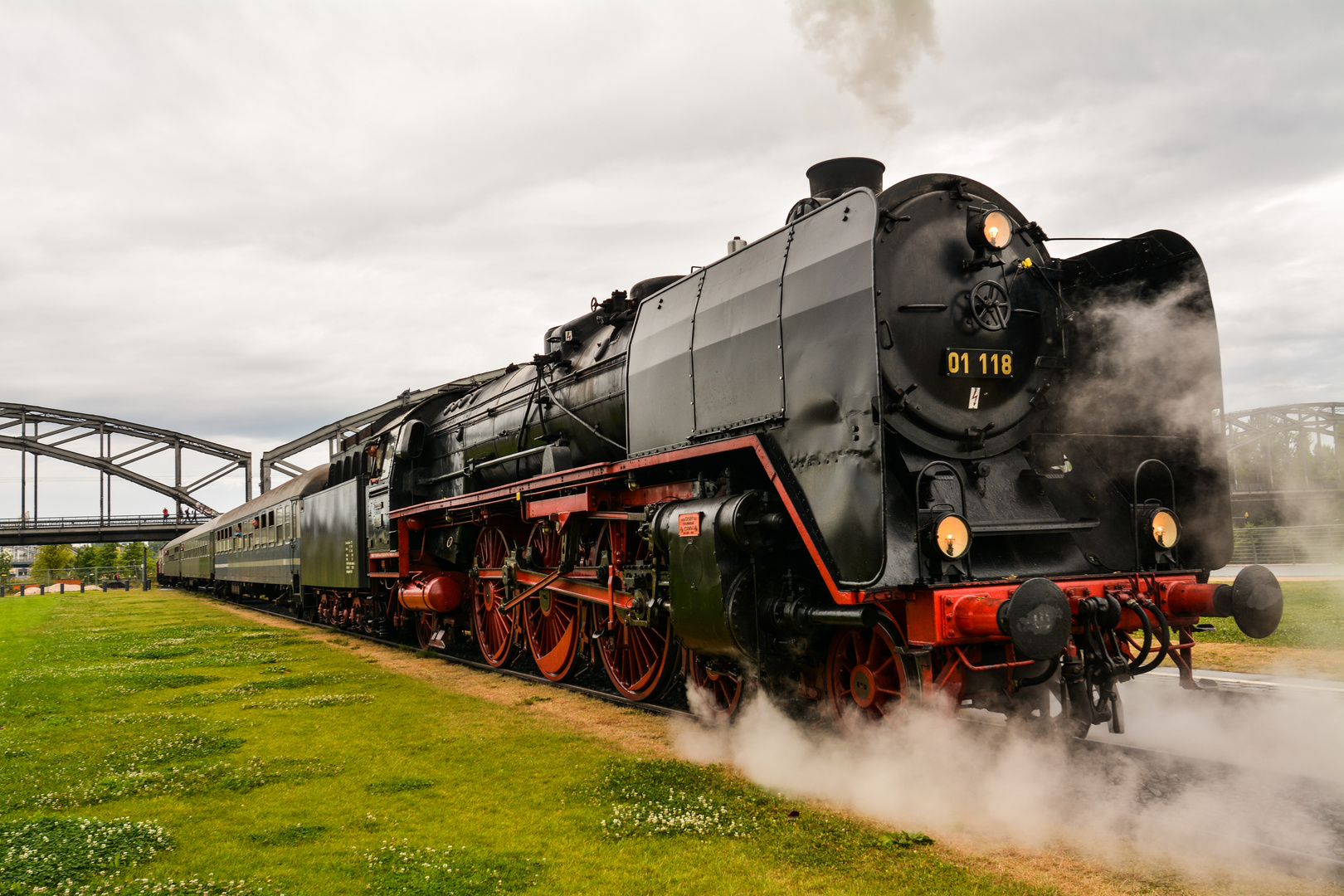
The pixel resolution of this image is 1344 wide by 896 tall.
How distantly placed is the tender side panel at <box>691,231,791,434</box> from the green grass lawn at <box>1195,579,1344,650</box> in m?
5.79

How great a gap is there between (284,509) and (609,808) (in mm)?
20292

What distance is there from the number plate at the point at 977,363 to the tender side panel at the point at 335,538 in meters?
12.3

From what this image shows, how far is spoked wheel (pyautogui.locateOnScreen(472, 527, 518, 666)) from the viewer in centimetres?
1153

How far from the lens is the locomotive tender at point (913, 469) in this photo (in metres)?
5.30

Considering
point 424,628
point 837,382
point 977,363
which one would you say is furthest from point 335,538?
point 977,363

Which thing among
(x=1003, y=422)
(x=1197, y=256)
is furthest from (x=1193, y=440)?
(x=1003, y=422)

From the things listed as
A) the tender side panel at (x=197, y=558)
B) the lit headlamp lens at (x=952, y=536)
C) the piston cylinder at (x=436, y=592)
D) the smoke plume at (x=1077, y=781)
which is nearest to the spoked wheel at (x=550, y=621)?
the piston cylinder at (x=436, y=592)

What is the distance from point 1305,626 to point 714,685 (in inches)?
387

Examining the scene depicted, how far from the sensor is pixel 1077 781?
553 centimetres

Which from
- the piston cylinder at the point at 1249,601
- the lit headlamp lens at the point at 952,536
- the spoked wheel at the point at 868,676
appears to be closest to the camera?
the lit headlamp lens at the point at 952,536

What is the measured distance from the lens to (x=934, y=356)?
5715mm

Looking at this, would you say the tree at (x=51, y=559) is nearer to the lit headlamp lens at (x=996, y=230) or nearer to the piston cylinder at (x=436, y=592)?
the piston cylinder at (x=436, y=592)

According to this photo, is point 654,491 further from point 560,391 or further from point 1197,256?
point 1197,256

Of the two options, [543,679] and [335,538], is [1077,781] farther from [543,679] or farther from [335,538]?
[335,538]
